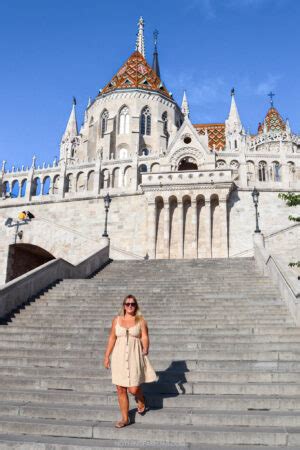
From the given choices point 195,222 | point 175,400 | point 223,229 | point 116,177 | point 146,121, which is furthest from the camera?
point 146,121

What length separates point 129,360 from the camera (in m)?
4.76

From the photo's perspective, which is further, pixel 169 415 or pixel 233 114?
pixel 233 114

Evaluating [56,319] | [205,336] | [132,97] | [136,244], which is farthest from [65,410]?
[132,97]

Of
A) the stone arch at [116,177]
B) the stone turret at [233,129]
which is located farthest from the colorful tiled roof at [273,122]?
the stone arch at [116,177]

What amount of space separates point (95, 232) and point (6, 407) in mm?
19753

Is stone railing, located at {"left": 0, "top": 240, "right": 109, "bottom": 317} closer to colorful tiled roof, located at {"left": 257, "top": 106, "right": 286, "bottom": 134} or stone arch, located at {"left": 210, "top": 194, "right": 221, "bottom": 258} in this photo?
stone arch, located at {"left": 210, "top": 194, "right": 221, "bottom": 258}

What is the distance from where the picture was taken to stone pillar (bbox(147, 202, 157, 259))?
76.1ft

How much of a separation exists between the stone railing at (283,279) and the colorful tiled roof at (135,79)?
98.4ft

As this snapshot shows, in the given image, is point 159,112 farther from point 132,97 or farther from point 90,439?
point 90,439

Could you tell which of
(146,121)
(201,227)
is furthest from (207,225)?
(146,121)

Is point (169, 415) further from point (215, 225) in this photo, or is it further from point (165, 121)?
point (165, 121)

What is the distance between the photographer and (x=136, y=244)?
2397 centimetres

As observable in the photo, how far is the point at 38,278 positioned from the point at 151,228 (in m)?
12.5

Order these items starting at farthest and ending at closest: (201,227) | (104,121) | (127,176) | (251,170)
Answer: (104,121)
(127,176)
(251,170)
(201,227)
